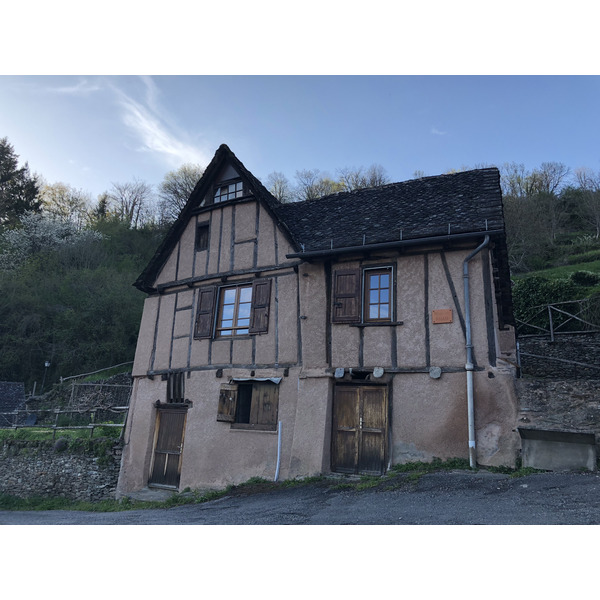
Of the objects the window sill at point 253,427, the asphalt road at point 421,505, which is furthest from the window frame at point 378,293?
the asphalt road at point 421,505

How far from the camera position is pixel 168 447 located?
11.3 m

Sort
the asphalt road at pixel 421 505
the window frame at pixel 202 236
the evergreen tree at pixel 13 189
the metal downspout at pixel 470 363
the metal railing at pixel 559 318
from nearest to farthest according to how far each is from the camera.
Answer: the asphalt road at pixel 421 505, the metal downspout at pixel 470 363, the window frame at pixel 202 236, the metal railing at pixel 559 318, the evergreen tree at pixel 13 189

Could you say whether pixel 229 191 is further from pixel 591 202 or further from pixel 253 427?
pixel 591 202

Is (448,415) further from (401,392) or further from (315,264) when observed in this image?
(315,264)

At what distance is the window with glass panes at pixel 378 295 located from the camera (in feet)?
30.9

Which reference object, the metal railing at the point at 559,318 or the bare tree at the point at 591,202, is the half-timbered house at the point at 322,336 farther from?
the bare tree at the point at 591,202

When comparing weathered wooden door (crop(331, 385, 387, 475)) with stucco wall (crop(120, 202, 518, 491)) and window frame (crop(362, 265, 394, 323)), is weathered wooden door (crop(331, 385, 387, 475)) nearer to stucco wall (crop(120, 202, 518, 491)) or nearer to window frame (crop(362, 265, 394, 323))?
stucco wall (crop(120, 202, 518, 491))

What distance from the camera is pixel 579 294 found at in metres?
19.1

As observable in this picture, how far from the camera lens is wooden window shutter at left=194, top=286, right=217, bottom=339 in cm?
1125

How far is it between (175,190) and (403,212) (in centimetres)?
3359

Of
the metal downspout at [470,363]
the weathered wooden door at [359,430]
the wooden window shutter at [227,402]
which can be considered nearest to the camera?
the metal downspout at [470,363]

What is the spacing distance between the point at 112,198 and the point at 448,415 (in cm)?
4159

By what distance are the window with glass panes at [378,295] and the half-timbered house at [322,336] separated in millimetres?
28

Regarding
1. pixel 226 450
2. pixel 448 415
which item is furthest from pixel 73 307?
pixel 448 415
